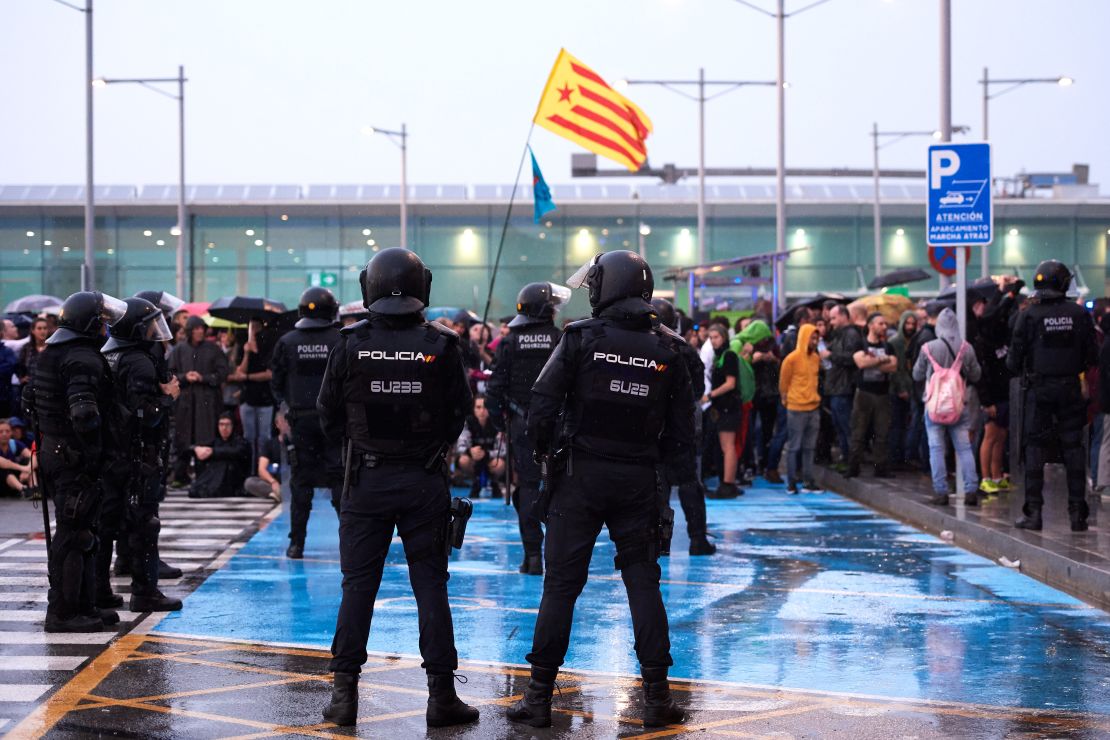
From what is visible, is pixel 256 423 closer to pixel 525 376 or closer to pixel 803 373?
pixel 803 373

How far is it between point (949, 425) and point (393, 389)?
8305 millimetres

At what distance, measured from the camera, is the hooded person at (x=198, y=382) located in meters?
17.1

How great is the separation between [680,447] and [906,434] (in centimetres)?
1210

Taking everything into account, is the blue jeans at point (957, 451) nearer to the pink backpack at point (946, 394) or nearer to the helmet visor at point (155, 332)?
the pink backpack at point (946, 394)

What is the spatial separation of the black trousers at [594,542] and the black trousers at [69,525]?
3.18 m

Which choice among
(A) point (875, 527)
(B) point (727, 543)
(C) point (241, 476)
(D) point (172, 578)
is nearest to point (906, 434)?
(A) point (875, 527)

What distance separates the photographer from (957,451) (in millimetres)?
13977

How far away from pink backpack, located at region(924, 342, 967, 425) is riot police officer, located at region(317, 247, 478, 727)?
7.87m

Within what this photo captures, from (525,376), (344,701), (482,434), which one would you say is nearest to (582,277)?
(344,701)

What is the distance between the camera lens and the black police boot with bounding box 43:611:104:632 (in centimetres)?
852

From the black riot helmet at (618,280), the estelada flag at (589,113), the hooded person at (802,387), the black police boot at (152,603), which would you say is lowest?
the black police boot at (152,603)

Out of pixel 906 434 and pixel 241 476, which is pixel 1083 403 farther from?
pixel 241 476

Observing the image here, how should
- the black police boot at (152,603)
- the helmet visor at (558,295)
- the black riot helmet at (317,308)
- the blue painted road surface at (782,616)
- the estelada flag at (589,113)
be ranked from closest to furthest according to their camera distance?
the blue painted road surface at (782,616), the black police boot at (152,603), the helmet visor at (558,295), the black riot helmet at (317,308), the estelada flag at (589,113)

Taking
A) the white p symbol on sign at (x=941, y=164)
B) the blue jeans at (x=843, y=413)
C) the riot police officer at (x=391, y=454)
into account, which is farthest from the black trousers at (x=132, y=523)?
the blue jeans at (x=843, y=413)
